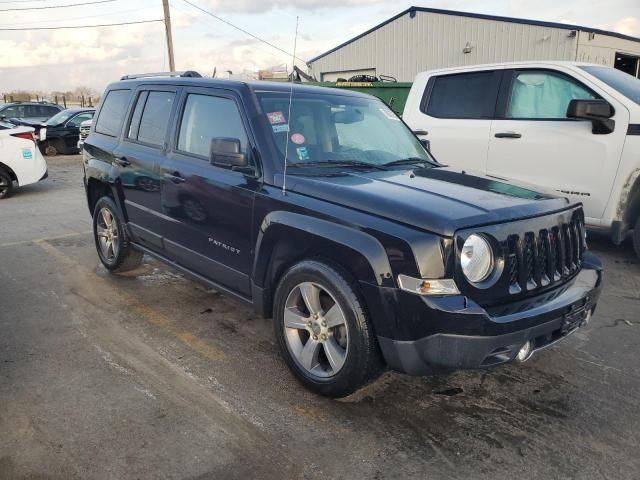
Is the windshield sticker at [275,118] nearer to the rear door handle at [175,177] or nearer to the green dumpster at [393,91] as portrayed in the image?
the rear door handle at [175,177]

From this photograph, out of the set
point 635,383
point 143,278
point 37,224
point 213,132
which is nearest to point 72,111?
point 37,224

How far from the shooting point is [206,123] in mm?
4020

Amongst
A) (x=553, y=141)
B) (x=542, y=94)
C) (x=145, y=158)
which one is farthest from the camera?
(x=542, y=94)

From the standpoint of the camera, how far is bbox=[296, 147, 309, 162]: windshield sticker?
11.7ft

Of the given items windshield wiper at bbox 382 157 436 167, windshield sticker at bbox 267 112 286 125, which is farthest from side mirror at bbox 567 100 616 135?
windshield sticker at bbox 267 112 286 125

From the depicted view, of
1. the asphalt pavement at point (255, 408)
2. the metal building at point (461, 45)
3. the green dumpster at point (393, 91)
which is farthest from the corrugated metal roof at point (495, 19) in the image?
the asphalt pavement at point (255, 408)

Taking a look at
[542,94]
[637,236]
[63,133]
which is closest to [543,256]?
[637,236]

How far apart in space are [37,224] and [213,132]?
5.29 meters

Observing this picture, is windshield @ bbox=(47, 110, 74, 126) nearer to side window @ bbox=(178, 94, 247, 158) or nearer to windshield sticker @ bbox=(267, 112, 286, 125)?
side window @ bbox=(178, 94, 247, 158)

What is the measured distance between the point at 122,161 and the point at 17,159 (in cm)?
671

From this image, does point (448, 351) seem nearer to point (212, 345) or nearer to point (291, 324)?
point (291, 324)

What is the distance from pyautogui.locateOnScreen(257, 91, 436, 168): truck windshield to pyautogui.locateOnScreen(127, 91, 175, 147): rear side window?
3.54 ft

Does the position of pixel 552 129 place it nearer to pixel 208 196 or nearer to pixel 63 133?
pixel 208 196

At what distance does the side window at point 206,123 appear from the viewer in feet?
12.3
